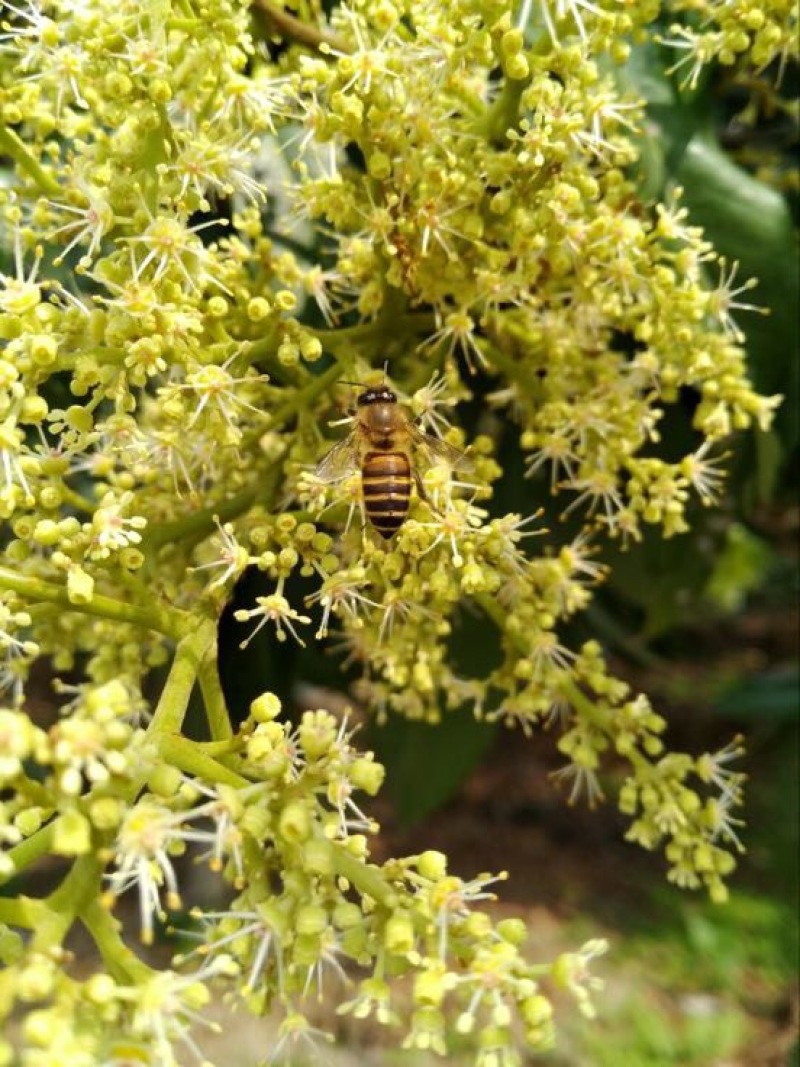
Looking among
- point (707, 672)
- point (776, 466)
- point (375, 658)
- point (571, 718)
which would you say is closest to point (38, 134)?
point (375, 658)

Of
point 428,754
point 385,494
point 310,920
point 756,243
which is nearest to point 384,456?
point 385,494

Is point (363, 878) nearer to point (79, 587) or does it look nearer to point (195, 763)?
point (195, 763)

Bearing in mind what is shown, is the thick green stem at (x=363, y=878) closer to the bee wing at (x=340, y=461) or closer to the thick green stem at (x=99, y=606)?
the thick green stem at (x=99, y=606)

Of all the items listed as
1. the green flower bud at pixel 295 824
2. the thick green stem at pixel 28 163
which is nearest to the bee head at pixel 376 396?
the thick green stem at pixel 28 163

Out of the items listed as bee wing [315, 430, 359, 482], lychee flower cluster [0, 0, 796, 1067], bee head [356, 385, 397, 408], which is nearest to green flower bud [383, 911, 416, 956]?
lychee flower cluster [0, 0, 796, 1067]

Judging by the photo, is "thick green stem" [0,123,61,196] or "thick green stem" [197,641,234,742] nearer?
"thick green stem" [197,641,234,742]

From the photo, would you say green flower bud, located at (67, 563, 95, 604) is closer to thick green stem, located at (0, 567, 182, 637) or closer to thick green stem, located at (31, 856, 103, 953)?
thick green stem, located at (0, 567, 182, 637)
